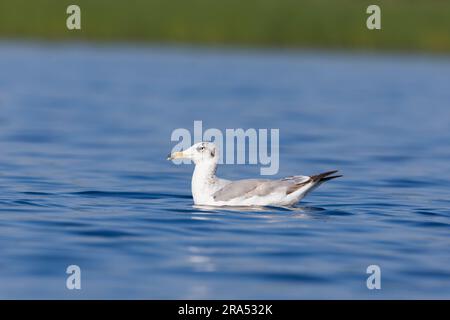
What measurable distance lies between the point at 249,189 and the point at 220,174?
489 centimetres

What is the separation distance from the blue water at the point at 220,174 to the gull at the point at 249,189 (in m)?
0.19

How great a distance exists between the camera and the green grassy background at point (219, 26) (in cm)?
4266

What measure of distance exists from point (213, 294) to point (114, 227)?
3084 mm

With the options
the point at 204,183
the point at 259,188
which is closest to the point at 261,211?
the point at 259,188

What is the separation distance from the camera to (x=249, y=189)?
13.6 meters

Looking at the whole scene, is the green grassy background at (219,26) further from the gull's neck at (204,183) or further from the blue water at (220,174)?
the gull's neck at (204,183)

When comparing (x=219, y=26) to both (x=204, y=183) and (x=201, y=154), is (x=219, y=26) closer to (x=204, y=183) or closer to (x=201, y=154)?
(x=201, y=154)

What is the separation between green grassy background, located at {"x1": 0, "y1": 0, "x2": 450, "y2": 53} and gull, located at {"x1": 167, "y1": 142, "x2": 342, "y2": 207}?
28.9m

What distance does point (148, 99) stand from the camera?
103 ft

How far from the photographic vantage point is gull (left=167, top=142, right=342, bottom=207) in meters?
13.6

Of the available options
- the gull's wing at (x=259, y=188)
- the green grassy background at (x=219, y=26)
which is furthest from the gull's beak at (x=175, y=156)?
the green grassy background at (x=219, y=26)

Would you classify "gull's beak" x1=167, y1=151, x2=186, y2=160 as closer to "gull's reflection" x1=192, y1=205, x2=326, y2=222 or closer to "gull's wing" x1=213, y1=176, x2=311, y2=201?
"gull's reflection" x1=192, y1=205, x2=326, y2=222
